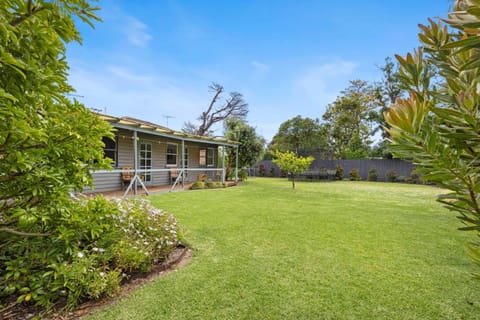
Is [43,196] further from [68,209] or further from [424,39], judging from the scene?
[424,39]

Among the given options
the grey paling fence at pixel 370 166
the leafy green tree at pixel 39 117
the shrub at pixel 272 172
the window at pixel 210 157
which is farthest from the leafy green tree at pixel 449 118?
the shrub at pixel 272 172

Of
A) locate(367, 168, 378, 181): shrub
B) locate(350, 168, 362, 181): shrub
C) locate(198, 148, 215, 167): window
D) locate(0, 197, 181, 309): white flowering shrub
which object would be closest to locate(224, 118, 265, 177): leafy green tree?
locate(198, 148, 215, 167): window

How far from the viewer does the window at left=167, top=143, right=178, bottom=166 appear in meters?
11.7

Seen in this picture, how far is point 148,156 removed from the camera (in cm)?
1037

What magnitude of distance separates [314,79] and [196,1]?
813 centimetres

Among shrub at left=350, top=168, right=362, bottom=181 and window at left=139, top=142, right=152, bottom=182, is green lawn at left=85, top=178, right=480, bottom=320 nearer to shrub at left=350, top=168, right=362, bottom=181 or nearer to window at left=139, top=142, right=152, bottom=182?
window at left=139, top=142, right=152, bottom=182

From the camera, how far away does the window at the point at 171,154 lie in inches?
459

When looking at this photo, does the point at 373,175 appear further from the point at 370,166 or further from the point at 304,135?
the point at 304,135

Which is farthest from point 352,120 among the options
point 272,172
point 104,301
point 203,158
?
point 104,301

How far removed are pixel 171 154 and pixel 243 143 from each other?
15.5ft

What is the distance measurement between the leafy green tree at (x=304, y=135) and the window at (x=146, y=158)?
47.7ft

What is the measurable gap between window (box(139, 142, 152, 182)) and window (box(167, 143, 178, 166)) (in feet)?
4.20

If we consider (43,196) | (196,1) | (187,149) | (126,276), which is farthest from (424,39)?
(187,149)

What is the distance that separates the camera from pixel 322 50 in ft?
35.2
